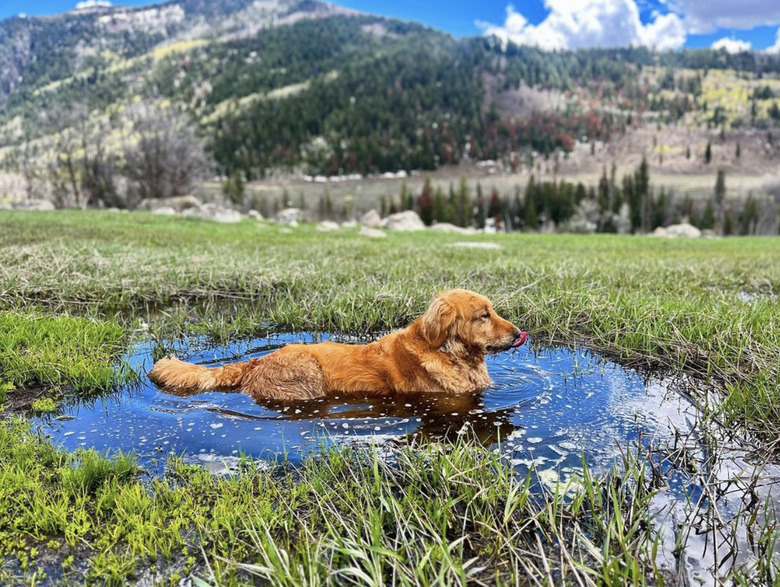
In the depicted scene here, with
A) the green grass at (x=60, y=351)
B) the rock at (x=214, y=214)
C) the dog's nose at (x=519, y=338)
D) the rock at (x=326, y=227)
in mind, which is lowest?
the green grass at (x=60, y=351)

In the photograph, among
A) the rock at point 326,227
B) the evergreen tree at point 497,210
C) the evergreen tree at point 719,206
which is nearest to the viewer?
the rock at point 326,227

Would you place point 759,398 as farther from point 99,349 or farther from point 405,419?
point 99,349

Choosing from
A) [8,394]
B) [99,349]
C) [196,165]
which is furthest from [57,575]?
[196,165]

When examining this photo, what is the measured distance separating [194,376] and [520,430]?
306cm

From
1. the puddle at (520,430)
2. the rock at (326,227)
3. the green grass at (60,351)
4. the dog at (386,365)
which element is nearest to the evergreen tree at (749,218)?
the rock at (326,227)

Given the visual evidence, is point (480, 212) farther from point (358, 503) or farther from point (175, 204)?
point (358, 503)

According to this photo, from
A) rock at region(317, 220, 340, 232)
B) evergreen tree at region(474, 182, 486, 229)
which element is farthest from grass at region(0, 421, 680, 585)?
evergreen tree at region(474, 182, 486, 229)

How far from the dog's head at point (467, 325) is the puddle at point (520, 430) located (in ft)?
1.73

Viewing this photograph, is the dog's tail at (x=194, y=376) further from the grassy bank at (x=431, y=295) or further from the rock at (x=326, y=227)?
the rock at (x=326, y=227)

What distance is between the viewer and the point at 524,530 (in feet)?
9.36

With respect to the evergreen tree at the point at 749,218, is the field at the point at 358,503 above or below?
above

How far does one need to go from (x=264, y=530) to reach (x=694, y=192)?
172595mm

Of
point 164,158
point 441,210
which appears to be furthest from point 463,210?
point 164,158

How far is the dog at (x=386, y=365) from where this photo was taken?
4953mm
